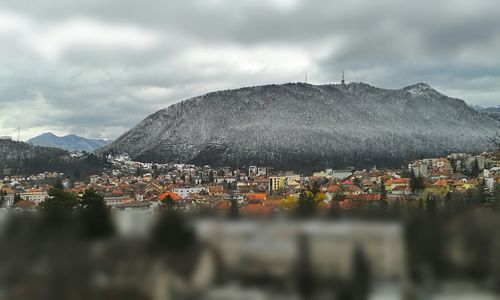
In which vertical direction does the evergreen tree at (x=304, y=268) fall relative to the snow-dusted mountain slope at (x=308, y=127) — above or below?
below

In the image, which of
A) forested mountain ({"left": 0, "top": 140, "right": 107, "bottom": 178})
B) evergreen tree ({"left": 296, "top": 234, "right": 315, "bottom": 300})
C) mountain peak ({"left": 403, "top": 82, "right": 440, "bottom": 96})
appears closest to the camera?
evergreen tree ({"left": 296, "top": 234, "right": 315, "bottom": 300})

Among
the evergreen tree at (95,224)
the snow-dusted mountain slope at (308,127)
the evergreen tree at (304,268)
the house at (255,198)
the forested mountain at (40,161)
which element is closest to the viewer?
the evergreen tree at (304,268)

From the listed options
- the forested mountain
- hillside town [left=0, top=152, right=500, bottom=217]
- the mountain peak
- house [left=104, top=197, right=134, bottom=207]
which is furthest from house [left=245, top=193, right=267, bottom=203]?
the mountain peak

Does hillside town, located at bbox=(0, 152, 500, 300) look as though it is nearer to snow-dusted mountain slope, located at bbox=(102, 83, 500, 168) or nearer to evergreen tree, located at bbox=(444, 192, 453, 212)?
evergreen tree, located at bbox=(444, 192, 453, 212)

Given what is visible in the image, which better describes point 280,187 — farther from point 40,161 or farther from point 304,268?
point 40,161

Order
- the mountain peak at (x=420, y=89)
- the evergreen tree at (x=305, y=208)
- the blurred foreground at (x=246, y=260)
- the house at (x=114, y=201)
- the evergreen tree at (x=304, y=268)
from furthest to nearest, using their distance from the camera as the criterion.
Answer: the mountain peak at (x=420, y=89) < the house at (x=114, y=201) < the evergreen tree at (x=305, y=208) < the evergreen tree at (x=304, y=268) < the blurred foreground at (x=246, y=260)

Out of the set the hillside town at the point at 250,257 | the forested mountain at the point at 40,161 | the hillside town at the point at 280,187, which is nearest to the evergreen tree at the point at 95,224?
the hillside town at the point at 250,257

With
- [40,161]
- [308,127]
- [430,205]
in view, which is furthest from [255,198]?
[308,127]

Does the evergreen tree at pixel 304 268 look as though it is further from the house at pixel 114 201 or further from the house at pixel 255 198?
the house at pixel 114 201
